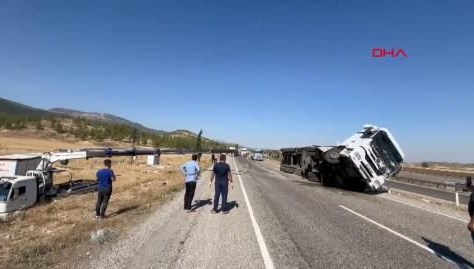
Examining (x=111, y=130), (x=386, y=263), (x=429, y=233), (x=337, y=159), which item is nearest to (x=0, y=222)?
(x=386, y=263)

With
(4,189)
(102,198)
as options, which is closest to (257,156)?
(4,189)

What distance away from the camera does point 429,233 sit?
11.6 m

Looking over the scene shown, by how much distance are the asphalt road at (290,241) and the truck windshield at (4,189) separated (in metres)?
5.33

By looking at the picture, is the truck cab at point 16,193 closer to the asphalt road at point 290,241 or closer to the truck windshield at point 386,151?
the asphalt road at point 290,241

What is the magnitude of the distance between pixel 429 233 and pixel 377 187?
12.7 m

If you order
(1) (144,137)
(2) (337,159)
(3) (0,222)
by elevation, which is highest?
(1) (144,137)

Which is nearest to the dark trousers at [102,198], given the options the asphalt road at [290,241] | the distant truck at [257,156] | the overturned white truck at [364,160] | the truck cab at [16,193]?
the asphalt road at [290,241]

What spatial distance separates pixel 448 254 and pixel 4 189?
45.0ft

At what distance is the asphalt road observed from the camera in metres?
7.66

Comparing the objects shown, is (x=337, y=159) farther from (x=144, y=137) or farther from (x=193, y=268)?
(x=144, y=137)

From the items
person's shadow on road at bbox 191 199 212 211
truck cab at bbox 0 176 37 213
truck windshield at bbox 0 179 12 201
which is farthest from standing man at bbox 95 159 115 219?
truck windshield at bbox 0 179 12 201

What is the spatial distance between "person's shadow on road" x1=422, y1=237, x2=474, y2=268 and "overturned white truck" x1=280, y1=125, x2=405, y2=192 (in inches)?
551

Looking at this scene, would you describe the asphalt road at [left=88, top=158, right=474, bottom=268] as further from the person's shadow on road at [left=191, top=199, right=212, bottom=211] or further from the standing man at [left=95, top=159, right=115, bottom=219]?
the standing man at [left=95, top=159, right=115, bottom=219]

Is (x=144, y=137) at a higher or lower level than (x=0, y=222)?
higher
